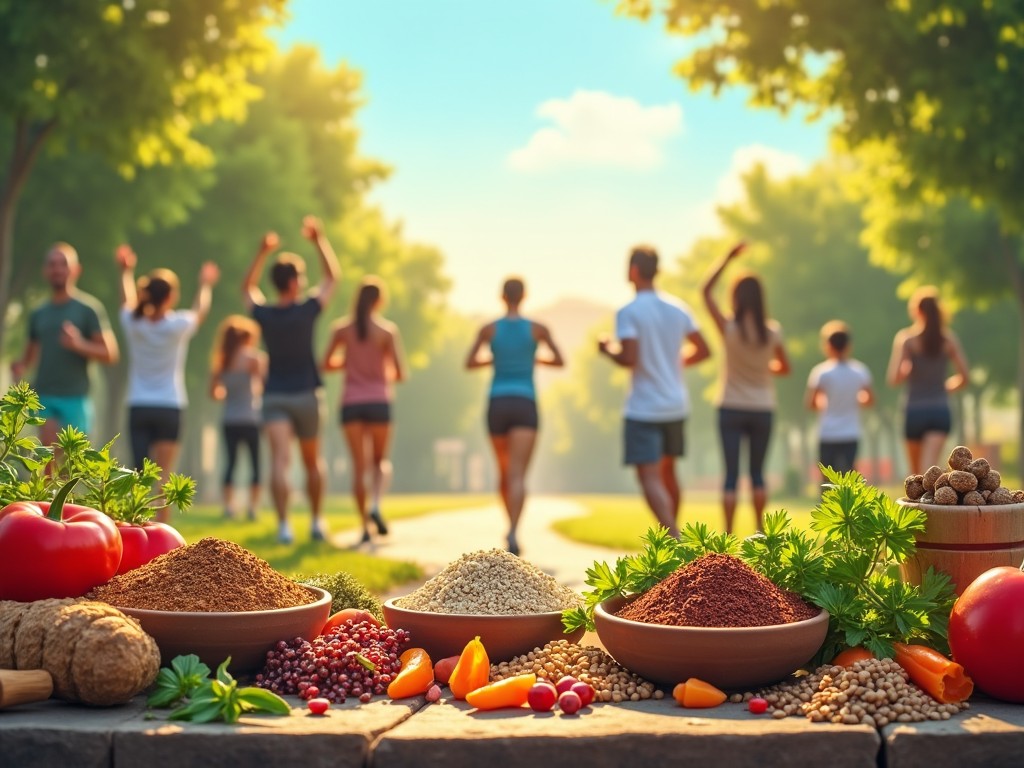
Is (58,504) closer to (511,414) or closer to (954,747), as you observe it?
(954,747)

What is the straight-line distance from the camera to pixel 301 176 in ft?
93.4

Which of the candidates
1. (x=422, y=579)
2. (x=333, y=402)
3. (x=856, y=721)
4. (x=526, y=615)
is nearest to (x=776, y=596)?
(x=856, y=721)

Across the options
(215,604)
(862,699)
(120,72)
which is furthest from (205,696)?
(120,72)

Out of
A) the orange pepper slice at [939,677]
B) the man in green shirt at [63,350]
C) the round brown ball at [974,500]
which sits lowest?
the orange pepper slice at [939,677]

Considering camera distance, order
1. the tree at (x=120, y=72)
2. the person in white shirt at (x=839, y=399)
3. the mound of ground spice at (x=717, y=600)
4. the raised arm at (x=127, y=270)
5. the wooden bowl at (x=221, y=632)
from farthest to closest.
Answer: the tree at (x=120, y=72), the person in white shirt at (x=839, y=399), the raised arm at (x=127, y=270), the wooden bowl at (x=221, y=632), the mound of ground spice at (x=717, y=600)

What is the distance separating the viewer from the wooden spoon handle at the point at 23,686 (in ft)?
12.1

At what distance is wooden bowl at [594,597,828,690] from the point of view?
3.85 meters

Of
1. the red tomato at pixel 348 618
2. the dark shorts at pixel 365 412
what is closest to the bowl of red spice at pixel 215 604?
the red tomato at pixel 348 618

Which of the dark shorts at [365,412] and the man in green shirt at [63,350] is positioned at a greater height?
the man in green shirt at [63,350]

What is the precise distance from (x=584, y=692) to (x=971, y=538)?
1642 mm

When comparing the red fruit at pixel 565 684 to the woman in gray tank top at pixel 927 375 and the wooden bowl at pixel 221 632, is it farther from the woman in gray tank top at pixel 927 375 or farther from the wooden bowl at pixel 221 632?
the woman in gray tank top at pixel 927 375

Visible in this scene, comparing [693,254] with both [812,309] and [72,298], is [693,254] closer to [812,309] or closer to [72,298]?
[812,309]

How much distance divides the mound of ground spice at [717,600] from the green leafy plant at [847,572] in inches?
4.8

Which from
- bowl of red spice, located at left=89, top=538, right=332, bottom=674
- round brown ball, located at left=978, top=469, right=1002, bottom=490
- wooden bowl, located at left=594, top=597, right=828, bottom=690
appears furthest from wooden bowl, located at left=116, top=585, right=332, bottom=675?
round brown ball, located at left=978, top=469, right=1002, bottom=490
